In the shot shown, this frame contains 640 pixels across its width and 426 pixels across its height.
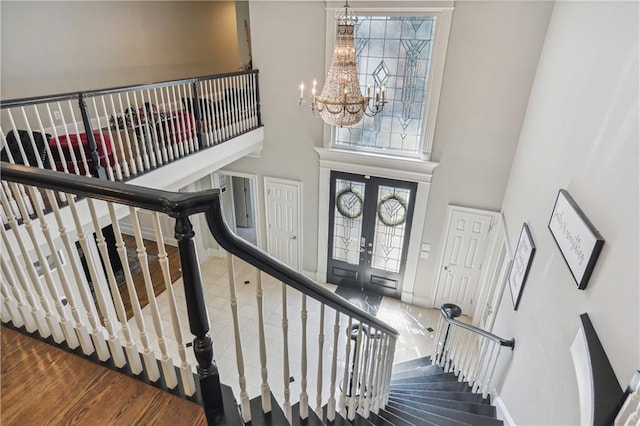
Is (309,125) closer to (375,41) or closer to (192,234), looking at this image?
(375,41)

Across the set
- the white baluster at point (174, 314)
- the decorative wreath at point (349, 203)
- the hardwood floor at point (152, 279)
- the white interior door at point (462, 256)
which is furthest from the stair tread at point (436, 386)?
the hardwood floor at point (152, 279)

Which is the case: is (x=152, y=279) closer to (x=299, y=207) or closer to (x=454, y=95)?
(x=299, y=207)

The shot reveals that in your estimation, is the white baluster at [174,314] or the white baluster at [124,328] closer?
the white baluster at [174,314]

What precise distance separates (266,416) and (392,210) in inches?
176

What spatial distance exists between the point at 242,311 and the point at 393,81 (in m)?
4.06

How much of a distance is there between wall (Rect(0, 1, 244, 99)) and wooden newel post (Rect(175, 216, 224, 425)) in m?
4.85

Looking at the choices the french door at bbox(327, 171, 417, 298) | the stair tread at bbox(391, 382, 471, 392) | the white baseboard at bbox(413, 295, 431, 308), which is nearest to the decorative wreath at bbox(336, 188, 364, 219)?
the french door at bbox(327, 171, 417, 298)

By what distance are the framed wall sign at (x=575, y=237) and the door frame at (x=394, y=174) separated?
8.40 ft

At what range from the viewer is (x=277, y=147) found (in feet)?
19.4

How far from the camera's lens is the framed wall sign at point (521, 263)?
3213mm

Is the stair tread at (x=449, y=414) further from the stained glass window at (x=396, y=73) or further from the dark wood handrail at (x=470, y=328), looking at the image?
the stained glass window at (x=396, y=73)

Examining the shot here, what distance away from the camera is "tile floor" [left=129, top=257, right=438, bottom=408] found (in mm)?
4539

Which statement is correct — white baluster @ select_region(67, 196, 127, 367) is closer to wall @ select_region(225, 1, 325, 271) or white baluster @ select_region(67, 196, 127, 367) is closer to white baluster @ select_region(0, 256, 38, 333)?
white baluster @ select_region(0, 256, 38, 333)

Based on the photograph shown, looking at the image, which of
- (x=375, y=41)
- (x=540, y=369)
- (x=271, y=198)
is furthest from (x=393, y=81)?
(x=540, y=369)
